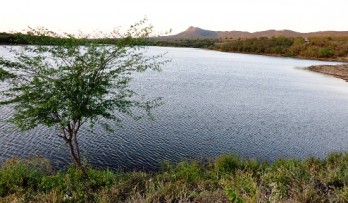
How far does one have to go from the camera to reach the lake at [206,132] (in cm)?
2122

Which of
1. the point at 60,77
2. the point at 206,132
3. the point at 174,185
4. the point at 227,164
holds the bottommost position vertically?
the point at 206,132

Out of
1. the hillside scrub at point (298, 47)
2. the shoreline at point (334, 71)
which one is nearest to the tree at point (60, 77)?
the shoreline at point (334, 71)

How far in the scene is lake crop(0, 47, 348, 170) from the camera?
21.2 metres

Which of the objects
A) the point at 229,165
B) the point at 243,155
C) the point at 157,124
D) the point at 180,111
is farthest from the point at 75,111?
the point at 180,111

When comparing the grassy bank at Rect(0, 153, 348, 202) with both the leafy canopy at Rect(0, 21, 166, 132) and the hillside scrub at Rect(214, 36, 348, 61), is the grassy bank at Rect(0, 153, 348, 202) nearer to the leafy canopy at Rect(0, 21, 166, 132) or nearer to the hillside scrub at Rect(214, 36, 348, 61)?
the leafy canopy at Rect(0, 21, 166, 132)

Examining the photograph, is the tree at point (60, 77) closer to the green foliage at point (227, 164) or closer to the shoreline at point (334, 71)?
the green foliage at point (227, 164)

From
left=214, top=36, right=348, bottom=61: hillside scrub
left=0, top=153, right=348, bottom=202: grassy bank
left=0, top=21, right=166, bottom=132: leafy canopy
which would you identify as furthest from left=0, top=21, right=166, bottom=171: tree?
left=214, top=36, right=348, bottom=61: hillside scrub

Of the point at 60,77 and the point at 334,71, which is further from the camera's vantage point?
the point at 334,71

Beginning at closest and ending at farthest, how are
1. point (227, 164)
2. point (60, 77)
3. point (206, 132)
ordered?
point (60, 77), point (227, 164), point (206, 132)

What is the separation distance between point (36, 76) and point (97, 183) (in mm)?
5288

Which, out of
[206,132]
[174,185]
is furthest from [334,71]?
[174,185]

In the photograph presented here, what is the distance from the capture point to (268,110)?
118ft

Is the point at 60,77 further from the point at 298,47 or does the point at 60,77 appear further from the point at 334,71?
the point at 298,47

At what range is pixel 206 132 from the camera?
2612 cm
